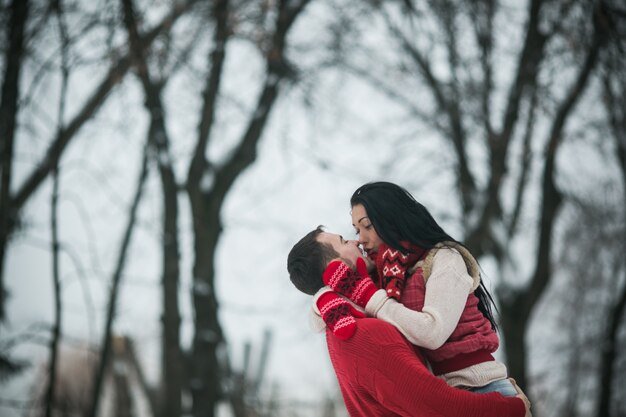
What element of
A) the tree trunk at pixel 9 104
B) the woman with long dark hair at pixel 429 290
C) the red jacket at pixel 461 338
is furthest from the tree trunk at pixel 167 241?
the red jacket at pixel 461 338

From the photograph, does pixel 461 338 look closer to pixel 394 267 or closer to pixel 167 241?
pixel 394 267

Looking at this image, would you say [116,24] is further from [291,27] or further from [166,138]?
[291,27]

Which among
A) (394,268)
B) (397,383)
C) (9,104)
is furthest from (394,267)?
(9,104)

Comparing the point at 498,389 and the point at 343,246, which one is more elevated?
the point at 343,246

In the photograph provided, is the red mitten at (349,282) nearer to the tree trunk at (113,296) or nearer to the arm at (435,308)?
the arm at (435,308)

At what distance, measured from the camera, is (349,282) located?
2639 mm

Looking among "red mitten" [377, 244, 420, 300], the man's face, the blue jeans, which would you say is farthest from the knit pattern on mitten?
the blue jeans

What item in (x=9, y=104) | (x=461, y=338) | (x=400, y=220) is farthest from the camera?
(x=9, y=104)

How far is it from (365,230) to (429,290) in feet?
1.27

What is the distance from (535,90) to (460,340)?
7.73m

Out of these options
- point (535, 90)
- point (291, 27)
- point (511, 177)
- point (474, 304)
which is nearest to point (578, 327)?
point (511, 177)

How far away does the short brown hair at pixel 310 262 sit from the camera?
9.09 ft

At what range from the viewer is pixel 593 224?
11742 millimetres

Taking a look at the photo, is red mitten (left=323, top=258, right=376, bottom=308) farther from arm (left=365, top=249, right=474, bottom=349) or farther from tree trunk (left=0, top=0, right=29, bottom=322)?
tree trunk (left=0, top=0, right=29, bottom=322)
